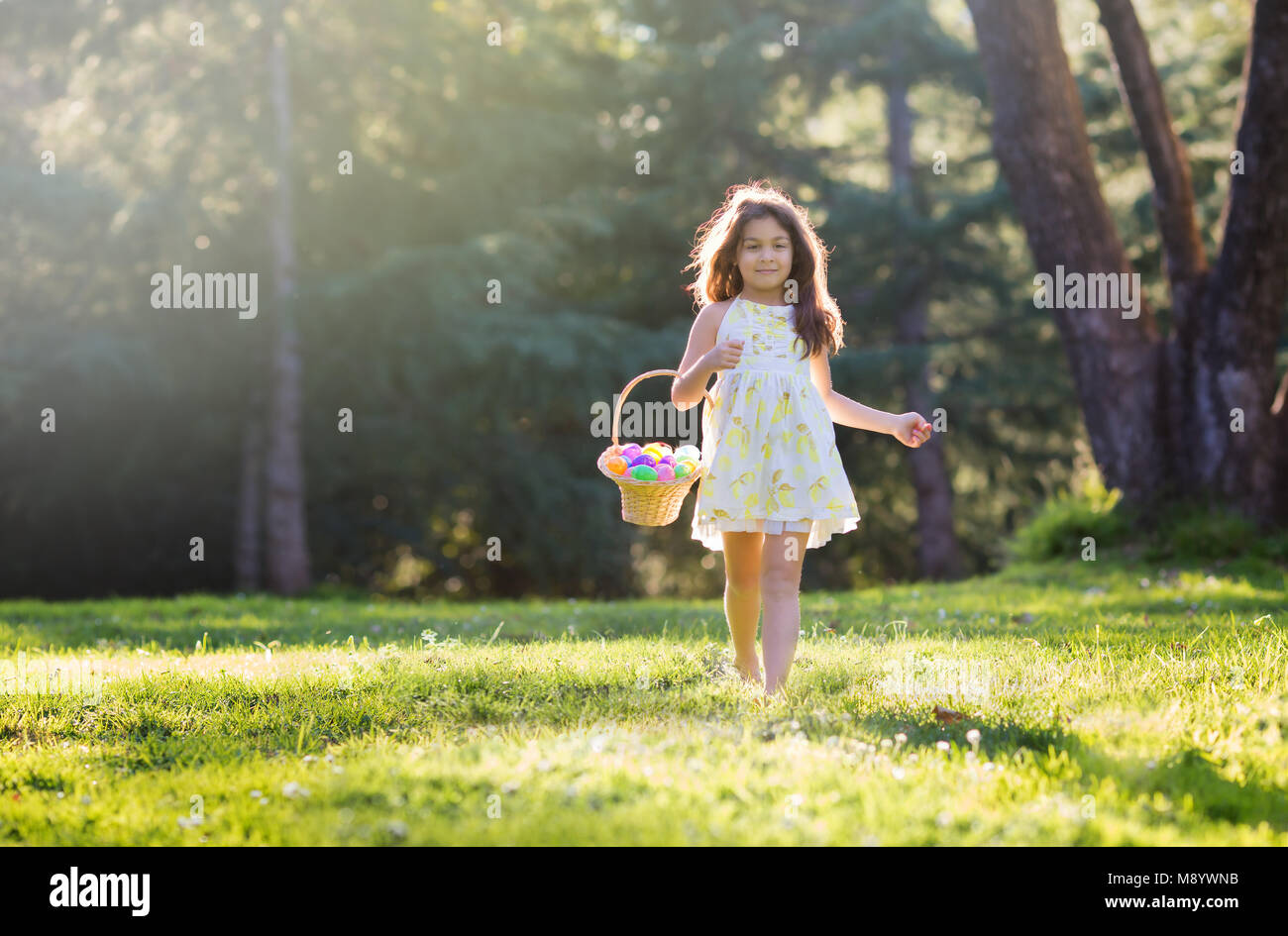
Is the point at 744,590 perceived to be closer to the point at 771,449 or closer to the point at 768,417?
the point at 771,449

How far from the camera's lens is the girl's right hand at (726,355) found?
4.12m

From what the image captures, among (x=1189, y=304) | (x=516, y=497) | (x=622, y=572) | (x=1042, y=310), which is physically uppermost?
(x=1042, y=310)

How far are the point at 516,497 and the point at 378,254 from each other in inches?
154

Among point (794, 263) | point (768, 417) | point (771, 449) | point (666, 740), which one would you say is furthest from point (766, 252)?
point (666, 740)

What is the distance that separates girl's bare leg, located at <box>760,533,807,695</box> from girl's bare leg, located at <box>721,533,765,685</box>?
14 cm

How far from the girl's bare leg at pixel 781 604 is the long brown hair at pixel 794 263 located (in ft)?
2.66

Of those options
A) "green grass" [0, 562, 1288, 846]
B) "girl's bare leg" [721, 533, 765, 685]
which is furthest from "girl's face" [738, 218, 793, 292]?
"green grass" [0, 562, 1288, 846]

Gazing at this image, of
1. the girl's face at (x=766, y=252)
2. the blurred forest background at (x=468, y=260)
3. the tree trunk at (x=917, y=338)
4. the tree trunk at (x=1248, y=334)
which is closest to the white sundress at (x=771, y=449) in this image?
the girl's face at (x=766, y=252)

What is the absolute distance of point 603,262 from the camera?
17016mm

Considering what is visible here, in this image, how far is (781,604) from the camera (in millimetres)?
4207

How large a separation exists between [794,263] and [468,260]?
9407 millimetres

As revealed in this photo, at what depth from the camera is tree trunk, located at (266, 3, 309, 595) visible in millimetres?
12664
